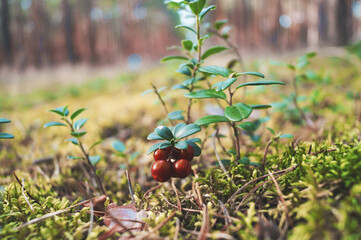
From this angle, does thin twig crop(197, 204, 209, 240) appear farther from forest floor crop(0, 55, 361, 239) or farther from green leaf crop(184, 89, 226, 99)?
green leaf crop(184, 89, 226, 99)

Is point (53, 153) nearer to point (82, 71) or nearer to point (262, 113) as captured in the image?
point (262, 113)

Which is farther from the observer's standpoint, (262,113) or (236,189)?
(262,113)

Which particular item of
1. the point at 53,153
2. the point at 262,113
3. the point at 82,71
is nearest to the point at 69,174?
the point at 53,153

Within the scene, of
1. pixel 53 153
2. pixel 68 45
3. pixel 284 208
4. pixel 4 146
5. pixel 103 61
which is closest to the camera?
pixel 284 208

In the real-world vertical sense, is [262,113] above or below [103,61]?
below

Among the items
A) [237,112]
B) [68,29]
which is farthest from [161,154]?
[68,29]

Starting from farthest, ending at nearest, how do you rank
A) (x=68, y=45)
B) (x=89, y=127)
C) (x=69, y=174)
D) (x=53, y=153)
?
1. (x=68, y=45)
2. (x=89, y=127)
3. (x=53, y=153)
4. (x=69, y=174)
